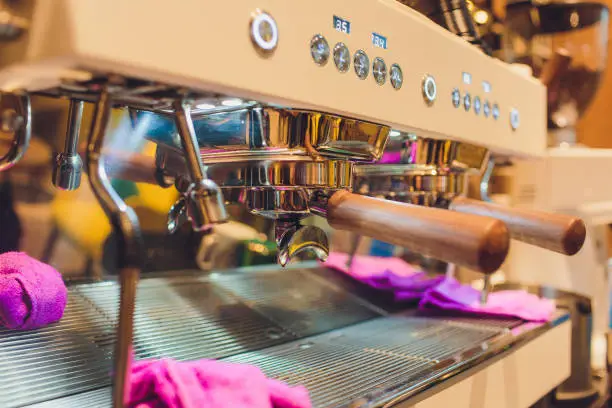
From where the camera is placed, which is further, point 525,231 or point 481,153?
point 481,153

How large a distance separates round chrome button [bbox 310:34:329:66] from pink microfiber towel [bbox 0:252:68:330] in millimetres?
274

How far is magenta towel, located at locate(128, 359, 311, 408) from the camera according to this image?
0.34 meters

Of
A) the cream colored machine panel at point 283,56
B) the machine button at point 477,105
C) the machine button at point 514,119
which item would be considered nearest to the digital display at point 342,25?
the cream colored machine panel at point 283,56

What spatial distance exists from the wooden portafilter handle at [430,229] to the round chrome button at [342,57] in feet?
0.29

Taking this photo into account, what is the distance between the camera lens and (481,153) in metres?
0.65

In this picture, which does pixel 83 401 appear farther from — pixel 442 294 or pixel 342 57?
pixel 442 294

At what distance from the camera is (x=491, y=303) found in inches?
27.3

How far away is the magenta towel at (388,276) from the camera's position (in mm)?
752

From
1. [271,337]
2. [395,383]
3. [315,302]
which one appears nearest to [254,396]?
[395,383]

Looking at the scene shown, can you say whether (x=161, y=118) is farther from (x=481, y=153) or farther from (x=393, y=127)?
(x=481, y=153)

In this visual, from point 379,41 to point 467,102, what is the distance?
18cm

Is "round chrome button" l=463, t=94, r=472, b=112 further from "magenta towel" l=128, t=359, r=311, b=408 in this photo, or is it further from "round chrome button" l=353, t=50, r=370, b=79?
"magenta towel" l=128, t=359, r=311, b=408

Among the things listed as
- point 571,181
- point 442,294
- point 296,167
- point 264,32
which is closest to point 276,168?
point 296,167

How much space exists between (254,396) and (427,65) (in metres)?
0.32
